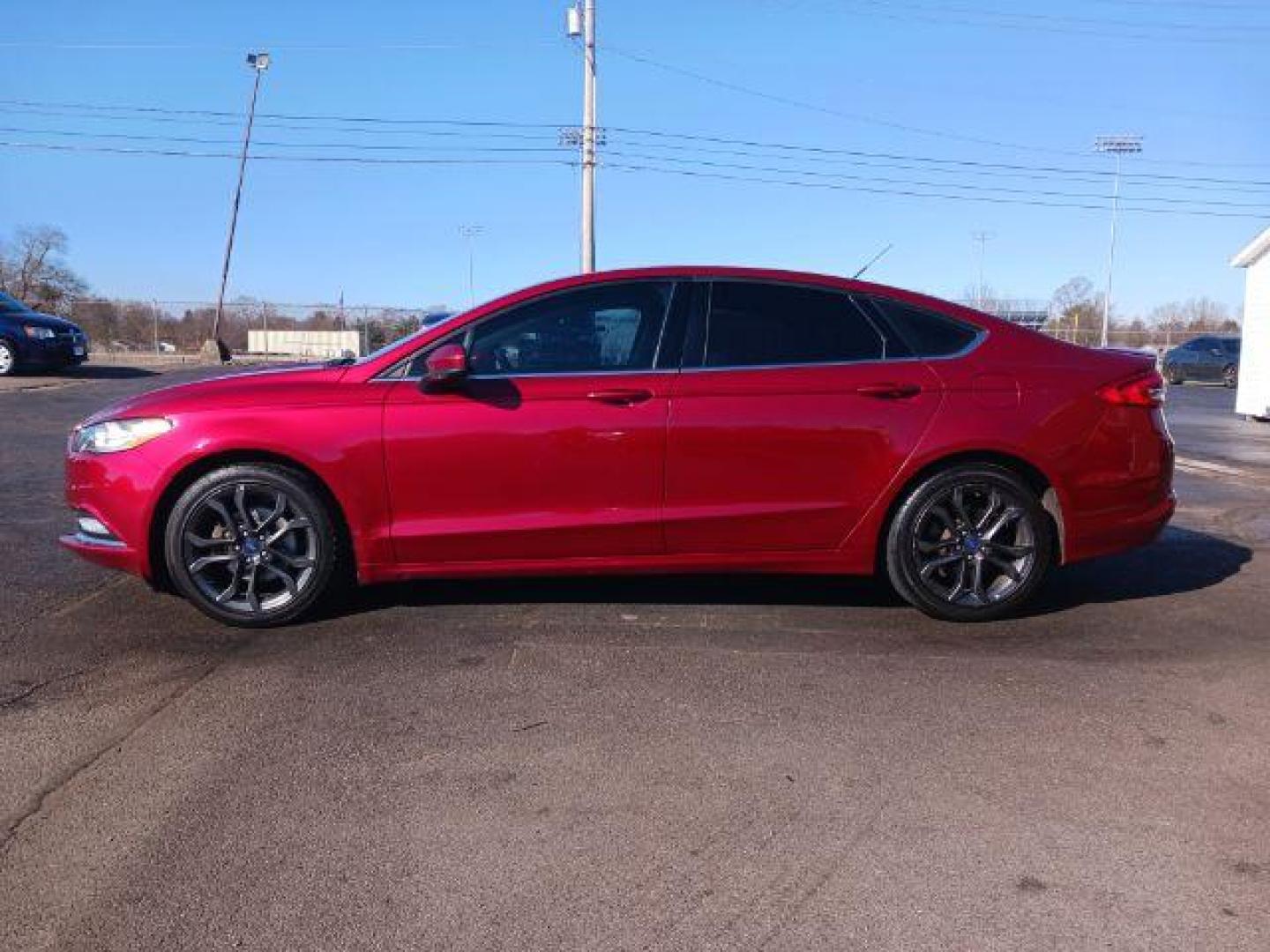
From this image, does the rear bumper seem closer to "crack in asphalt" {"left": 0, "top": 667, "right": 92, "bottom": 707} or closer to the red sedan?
the red sedan

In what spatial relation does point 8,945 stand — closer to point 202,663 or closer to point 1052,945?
point 202,663

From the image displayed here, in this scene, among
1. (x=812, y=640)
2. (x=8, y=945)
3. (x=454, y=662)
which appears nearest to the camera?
(x=8, y=945)

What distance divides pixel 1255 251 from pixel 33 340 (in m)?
22.6

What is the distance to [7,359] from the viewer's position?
1988 cm

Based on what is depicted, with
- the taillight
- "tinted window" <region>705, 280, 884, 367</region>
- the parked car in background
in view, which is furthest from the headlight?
the parked car in background

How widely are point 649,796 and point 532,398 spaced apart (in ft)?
6.68

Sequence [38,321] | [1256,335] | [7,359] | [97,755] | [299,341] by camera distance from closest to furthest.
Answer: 1. [97,755]
2. [1256,335]
3. [7,359]
4. [38,321]
5. [299,341]

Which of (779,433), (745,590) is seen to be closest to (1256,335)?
(745,590)

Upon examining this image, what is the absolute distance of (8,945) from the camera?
2.44 metres

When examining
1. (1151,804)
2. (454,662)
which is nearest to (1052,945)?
(1151,804)

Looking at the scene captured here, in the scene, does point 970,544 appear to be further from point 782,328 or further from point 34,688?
point 34,688

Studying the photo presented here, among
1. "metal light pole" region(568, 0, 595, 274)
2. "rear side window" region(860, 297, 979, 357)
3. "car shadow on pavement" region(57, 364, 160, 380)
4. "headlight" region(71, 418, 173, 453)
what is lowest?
"car shadow on pavement" region(57, 364, 160, 380)

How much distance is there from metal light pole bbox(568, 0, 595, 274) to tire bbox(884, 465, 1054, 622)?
2645 centimetres

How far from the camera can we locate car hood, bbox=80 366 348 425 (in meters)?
4.66
